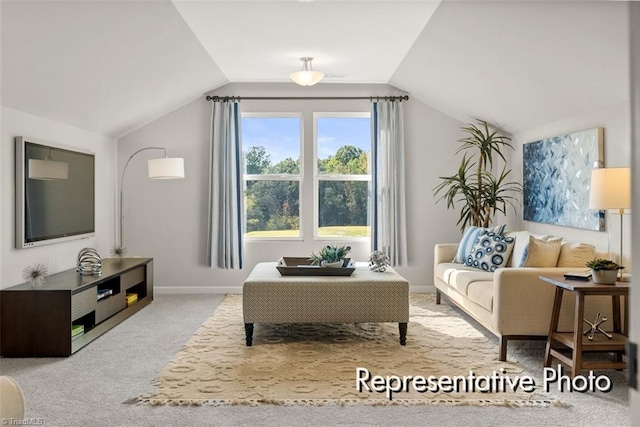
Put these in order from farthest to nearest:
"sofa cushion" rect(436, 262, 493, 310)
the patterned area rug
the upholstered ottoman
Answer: the upholstered ottoman → "sofa cushion" rect(436, 262, 493, 310) → the patterned area rug

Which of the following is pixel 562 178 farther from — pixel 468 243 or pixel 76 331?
pixel 76 331

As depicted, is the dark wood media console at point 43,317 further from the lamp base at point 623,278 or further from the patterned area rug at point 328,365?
the lamp base at point 623,278

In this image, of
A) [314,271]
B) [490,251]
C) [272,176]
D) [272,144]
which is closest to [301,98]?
[272,144]

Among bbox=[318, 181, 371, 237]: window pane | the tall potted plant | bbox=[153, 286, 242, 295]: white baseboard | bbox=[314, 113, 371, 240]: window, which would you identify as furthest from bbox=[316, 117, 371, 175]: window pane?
bbox=[153, 286, 242, 295]: white baseboard

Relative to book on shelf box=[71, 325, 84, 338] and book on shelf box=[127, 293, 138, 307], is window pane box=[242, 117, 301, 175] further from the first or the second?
book on shelf box=[71, 325, 84, 338]

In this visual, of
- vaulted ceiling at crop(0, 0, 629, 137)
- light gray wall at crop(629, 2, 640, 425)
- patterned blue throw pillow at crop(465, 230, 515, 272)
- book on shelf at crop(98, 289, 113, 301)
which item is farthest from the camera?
patterned blue throw pillow at crop(465, 230, 515, 272)

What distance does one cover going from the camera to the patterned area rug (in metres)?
3.13

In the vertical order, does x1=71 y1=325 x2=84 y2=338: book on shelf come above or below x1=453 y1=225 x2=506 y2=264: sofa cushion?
below

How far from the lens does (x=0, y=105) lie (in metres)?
4.12

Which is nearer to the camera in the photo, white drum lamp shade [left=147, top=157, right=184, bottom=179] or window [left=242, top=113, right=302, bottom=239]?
white drum lamp shade [left=147, top=157, right=184, bottom=179]

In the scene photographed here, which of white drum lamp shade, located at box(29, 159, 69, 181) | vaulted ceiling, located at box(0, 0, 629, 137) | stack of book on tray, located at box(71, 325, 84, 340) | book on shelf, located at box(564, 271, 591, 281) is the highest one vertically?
vaulted ceiling, located at box(0, 0, 629, 137)

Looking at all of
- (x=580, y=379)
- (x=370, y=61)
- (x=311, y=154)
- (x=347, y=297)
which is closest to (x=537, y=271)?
(x=580, y=379)

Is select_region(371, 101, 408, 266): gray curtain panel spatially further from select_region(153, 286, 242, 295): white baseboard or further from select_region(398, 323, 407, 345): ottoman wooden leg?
select_region(398, 323, 407, 345): ottoman wooden leg

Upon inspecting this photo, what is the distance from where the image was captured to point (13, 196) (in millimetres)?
4289
